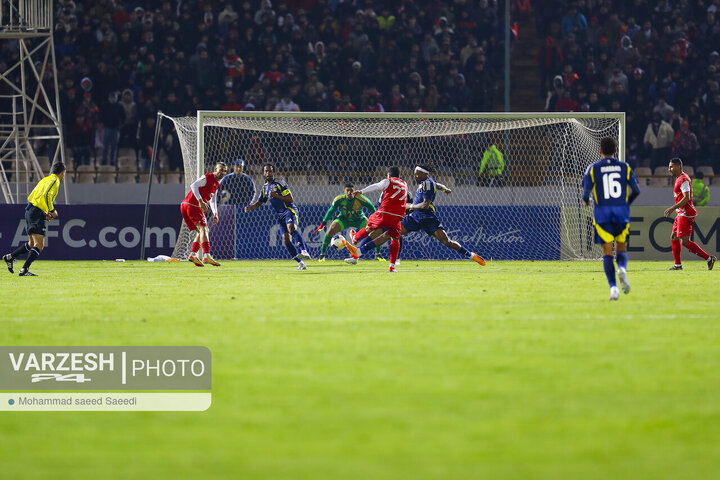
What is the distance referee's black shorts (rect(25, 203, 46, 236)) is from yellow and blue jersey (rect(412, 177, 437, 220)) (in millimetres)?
6520

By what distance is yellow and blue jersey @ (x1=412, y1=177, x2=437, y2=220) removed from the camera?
17594 mm

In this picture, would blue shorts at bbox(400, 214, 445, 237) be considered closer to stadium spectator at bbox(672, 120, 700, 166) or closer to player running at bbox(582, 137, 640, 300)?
player running at bbox(582, 137, 640, 300)

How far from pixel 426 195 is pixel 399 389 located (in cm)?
1248

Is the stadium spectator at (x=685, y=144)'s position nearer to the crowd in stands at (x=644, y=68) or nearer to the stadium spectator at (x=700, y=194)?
the crowd in stands at (x=644, y=68)

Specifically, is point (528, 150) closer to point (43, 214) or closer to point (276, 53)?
point (276, 53)

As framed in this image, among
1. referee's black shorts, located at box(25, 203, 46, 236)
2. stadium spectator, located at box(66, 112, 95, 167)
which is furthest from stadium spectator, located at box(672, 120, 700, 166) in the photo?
referee's black shorts, located at box(25, 203, 46, 236)

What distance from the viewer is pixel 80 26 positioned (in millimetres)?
27062

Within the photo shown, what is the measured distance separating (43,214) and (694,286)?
9859mm

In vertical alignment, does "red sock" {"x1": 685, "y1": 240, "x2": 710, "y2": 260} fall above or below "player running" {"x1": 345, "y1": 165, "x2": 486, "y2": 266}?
below

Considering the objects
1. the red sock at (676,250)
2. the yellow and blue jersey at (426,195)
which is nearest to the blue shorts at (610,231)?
the yellow and blue jersey at (426,195)

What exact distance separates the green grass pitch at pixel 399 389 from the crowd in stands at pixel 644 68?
15887 millimetres

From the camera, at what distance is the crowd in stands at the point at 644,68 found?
86.4 ft

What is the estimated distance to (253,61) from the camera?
27.0 metres

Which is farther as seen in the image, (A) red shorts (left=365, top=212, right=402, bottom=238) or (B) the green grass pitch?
(A) red shorts (left=365, top=212, right=402, bottom=238)
